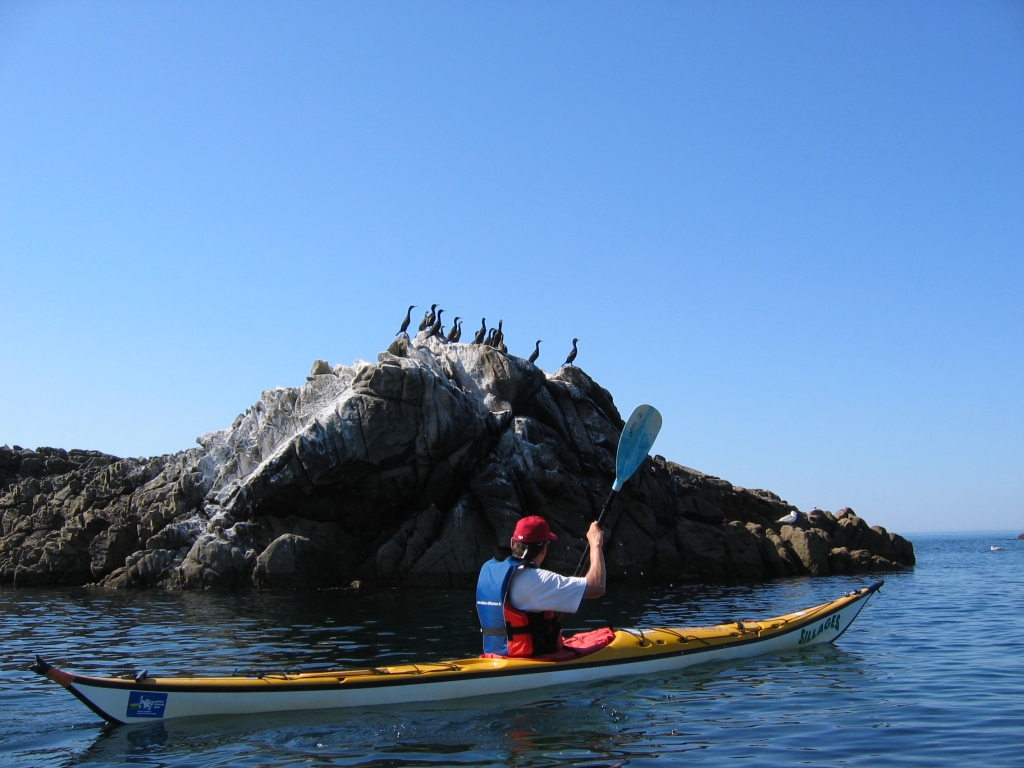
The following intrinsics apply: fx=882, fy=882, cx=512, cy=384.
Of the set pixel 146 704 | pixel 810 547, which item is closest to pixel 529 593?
pixel 146 704

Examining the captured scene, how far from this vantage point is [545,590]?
26.5 ft

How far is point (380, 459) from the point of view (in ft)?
79.2

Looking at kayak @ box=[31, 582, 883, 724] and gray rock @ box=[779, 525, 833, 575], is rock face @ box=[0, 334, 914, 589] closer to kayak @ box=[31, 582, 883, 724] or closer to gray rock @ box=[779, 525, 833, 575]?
gray rock @ box=[779, 525, 833, 575]

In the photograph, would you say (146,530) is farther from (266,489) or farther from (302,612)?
(302,612)

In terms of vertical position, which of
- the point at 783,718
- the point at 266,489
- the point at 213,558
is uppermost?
the point at 266,489

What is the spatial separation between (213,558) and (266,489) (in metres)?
2.24

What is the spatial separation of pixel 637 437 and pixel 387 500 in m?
14.3

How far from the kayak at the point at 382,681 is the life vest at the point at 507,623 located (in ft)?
0.44

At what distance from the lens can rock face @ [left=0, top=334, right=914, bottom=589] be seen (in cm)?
2397

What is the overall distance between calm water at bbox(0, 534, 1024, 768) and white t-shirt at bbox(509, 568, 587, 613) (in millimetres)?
1001

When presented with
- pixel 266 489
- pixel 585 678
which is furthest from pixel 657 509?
pixel 585 678

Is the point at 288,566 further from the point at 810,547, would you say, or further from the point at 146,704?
the point at 810,547

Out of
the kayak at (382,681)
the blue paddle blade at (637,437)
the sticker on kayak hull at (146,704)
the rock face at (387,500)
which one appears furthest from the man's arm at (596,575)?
the rock face at (387,500)

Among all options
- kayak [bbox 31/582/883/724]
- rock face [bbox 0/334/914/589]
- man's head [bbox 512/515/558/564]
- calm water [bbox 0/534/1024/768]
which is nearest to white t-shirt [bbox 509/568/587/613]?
man's head [bbox 512/515/558/564]
